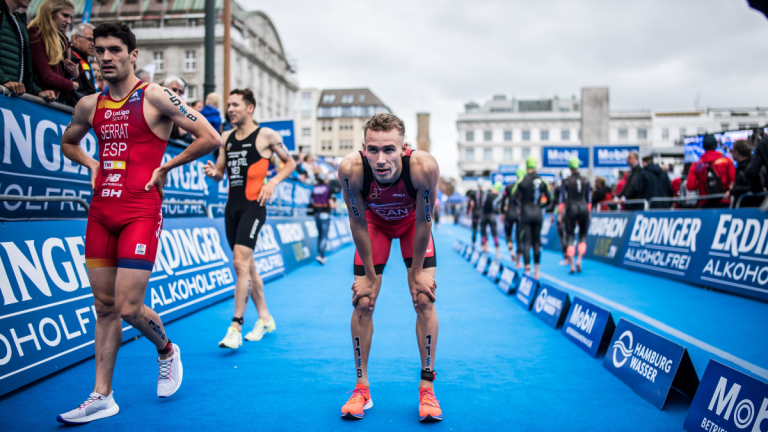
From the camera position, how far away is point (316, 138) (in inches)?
3401

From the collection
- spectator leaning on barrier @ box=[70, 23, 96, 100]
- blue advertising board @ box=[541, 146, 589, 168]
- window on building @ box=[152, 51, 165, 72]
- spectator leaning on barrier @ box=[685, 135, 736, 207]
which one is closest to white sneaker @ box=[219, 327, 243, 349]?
spectator leaning on barrier @ box=[70, 23, 96, 100]

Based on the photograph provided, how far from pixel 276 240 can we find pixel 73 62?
535 centimetres

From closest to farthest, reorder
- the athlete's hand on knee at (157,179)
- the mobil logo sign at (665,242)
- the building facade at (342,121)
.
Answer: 1. the athlete's hand on knee at (157,179)
2. the mobil logo sign at (665,242)
3. the building facade at (342,121)

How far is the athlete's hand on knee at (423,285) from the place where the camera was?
2.99 meters

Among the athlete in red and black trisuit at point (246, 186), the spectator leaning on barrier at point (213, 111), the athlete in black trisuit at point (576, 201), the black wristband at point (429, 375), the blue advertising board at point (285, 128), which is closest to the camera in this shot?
the black wristband at point (429, 375)

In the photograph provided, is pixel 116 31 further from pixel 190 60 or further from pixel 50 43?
pixel 190 60

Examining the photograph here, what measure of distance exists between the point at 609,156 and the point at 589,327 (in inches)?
645

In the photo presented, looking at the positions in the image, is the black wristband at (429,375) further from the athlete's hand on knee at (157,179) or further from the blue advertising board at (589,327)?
the athlete's hand on knee at (157,179)

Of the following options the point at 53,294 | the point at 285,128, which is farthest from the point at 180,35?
the point at 53,294

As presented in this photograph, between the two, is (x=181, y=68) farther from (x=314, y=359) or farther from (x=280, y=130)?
(x=314, y=359)

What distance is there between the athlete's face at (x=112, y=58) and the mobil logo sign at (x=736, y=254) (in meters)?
8.13

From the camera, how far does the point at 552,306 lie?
5438mm

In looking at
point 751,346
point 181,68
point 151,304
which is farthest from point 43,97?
point 181,68

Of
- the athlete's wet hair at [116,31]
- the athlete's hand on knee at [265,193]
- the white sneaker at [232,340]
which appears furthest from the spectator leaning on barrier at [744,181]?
the athlete's wet hair at [116,31]
